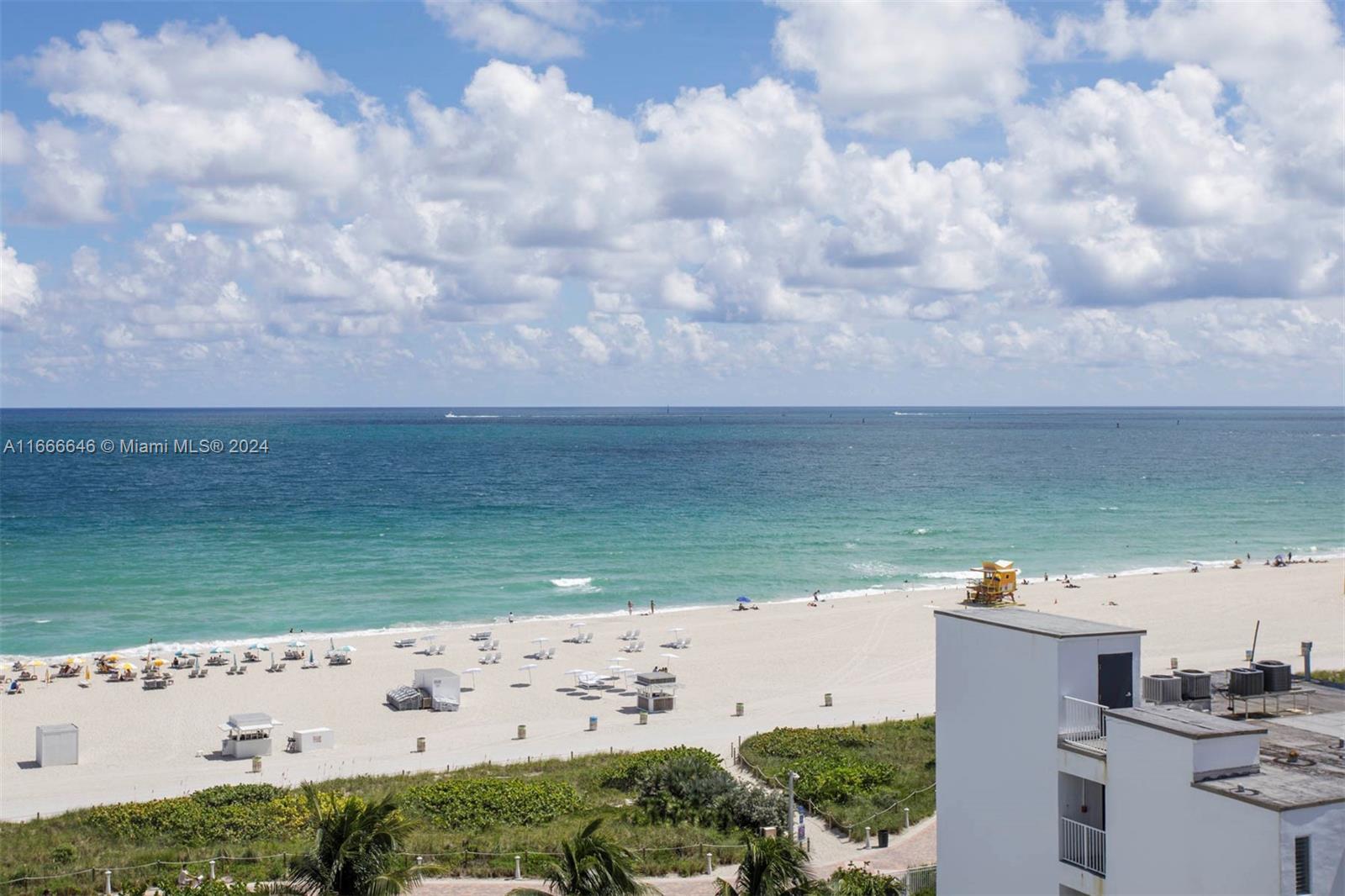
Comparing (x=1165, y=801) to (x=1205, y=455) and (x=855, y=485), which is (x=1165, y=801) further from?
(x=1205, y=455)

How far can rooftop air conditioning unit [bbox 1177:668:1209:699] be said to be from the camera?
14734mm

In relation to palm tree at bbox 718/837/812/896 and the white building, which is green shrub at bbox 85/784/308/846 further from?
the white building

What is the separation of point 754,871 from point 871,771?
13568 mm

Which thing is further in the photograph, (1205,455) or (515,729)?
(1205,455)

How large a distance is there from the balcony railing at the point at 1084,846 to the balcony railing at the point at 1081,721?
1.00m

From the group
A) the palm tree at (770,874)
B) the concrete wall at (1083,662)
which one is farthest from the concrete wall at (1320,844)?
the palm tree at (770,874)

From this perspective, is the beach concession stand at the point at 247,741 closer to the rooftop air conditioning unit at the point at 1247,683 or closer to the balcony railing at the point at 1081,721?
the balcony railing at the point at 1081,721

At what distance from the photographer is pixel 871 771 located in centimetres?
2709

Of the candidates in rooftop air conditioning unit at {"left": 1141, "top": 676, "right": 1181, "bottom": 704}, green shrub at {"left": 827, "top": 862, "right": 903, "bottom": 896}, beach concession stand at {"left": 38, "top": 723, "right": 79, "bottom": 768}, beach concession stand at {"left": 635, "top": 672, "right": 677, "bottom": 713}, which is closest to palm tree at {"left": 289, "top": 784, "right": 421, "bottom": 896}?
green shrub at {"left": 827, "top": 862, "right": 903, "bottom": 896}

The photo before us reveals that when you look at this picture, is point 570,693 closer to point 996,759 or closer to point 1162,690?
point 996,759

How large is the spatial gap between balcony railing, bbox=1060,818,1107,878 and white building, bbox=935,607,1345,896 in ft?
0.05

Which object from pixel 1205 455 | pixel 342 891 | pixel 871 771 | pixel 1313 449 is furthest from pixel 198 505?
pixel 1313 449

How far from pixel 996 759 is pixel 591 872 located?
5476 mm

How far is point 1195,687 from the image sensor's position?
14742 mm
